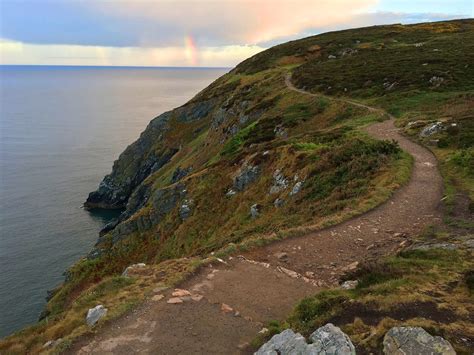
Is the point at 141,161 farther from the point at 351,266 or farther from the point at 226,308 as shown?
the point at 226,308

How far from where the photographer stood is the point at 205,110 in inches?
3696

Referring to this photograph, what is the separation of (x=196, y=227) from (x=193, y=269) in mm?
20847

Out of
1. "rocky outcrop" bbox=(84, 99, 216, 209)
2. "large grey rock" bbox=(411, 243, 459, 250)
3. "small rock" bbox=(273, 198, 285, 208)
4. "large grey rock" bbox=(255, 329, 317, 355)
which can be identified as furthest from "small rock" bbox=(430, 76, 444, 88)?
"rocky outcrop" bbox=(84, 99, 216, 209)

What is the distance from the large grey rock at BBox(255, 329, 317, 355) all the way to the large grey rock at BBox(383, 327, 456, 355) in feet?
6.62

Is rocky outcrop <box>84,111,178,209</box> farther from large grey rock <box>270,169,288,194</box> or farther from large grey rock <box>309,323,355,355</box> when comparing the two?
large grey rock <box>309,323,355,355</box>

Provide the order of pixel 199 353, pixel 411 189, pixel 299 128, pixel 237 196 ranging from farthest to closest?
1. pixel 299 128
2. pixel 237 196
3. pixel 411 189
4. pixel 199 353

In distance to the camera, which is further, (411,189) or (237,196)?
(237,196)

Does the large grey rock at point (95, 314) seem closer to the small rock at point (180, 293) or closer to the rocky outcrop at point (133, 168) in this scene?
the small rock at point (180, 293)

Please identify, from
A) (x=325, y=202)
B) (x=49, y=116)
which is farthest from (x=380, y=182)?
(x=49, y=116)

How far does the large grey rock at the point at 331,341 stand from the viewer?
10.0 meters

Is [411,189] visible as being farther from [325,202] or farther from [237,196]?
[237,196]

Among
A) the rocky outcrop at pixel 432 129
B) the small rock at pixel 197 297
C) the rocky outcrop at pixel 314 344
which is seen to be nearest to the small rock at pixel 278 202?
the rocky outcrop at pixel 432 129

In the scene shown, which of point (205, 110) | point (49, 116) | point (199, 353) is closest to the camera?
point (199, 353)

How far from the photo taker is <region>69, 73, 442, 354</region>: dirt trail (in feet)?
42.9
